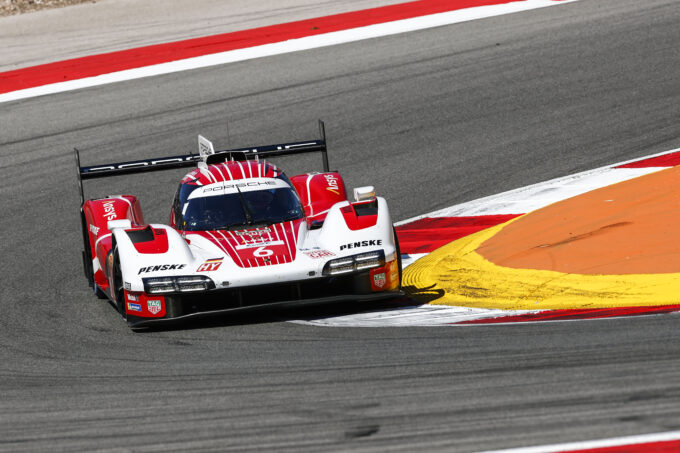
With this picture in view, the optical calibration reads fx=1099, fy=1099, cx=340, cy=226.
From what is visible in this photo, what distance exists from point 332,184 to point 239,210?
1.51m

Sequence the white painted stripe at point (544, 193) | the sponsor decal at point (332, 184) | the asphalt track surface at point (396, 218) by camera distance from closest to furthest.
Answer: the asphalt track surface at point (396, 218)
the sponsor decal at point (332, 184)
the white painted stripe at point (544, 193)

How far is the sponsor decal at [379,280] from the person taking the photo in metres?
8.41

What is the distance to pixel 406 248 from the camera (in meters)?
11.1

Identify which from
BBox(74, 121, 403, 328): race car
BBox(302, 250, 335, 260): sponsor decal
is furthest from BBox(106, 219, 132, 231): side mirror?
BBox(302, 250, 335, 260): sponsor decal

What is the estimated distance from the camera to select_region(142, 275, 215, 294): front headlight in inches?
321

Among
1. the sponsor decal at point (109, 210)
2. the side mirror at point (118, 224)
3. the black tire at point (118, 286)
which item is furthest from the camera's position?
the sponsor decal at point (109, 210)

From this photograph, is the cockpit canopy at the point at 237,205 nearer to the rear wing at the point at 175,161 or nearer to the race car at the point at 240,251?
the race car at the point at 240,251

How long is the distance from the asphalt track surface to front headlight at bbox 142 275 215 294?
33 centimetres

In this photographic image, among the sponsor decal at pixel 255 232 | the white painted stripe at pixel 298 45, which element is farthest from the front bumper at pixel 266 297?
the white painted stripe at pixel 298 45

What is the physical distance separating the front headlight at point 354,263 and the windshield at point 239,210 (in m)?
1.25

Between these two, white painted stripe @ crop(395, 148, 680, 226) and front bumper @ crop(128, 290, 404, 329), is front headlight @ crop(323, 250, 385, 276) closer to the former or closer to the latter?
front bumper @ crop(128, 290, 404, 329)

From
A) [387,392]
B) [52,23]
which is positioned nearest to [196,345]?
[387,392]

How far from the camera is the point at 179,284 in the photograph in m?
8.18

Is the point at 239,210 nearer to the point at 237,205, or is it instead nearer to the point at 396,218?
the point at 237,205
